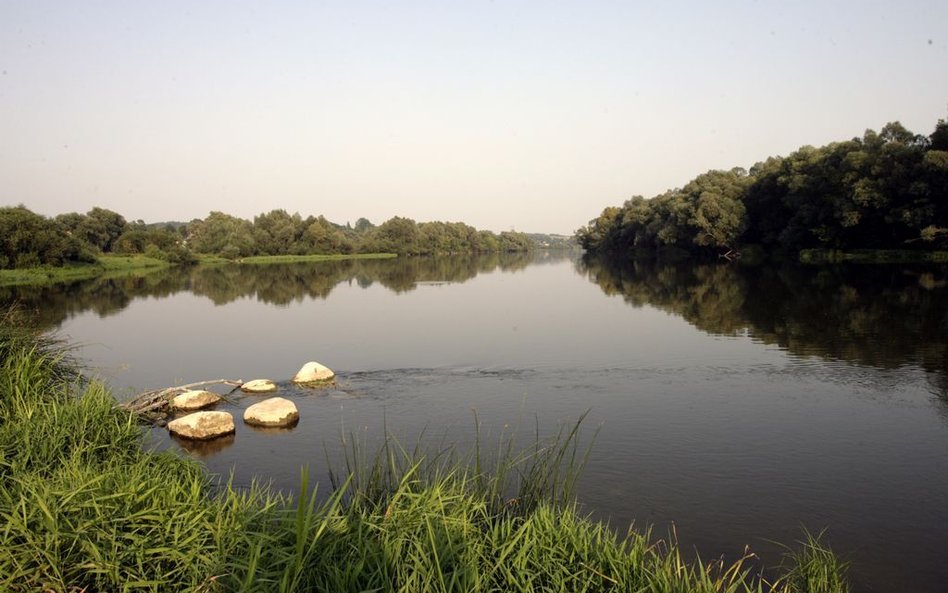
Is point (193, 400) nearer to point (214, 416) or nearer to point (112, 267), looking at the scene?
point (214, 416)

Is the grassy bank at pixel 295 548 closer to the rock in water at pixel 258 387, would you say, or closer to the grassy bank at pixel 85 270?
the rock in water at pixel 258 387

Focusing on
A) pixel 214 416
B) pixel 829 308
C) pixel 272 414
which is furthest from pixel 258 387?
pixel 829 308

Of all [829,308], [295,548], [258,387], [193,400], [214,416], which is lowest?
[258,387]

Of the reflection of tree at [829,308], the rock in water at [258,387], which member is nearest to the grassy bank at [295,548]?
the rock in water at [258,387]

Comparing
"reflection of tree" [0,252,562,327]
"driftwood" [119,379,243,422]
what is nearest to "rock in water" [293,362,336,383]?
"driftwood" [119,379,243,422]

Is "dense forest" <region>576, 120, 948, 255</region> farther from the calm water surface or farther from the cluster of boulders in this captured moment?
the cluster of boulders

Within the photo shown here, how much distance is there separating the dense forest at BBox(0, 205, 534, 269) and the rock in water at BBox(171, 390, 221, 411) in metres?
57.5

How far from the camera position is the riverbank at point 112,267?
200 ft

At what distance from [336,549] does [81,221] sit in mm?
118205

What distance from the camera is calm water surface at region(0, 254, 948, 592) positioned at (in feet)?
33.0

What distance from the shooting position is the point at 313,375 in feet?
63.7

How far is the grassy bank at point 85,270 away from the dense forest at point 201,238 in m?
1.27

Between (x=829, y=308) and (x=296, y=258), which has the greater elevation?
(x=829, y=308)

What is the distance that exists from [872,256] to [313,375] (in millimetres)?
59375
